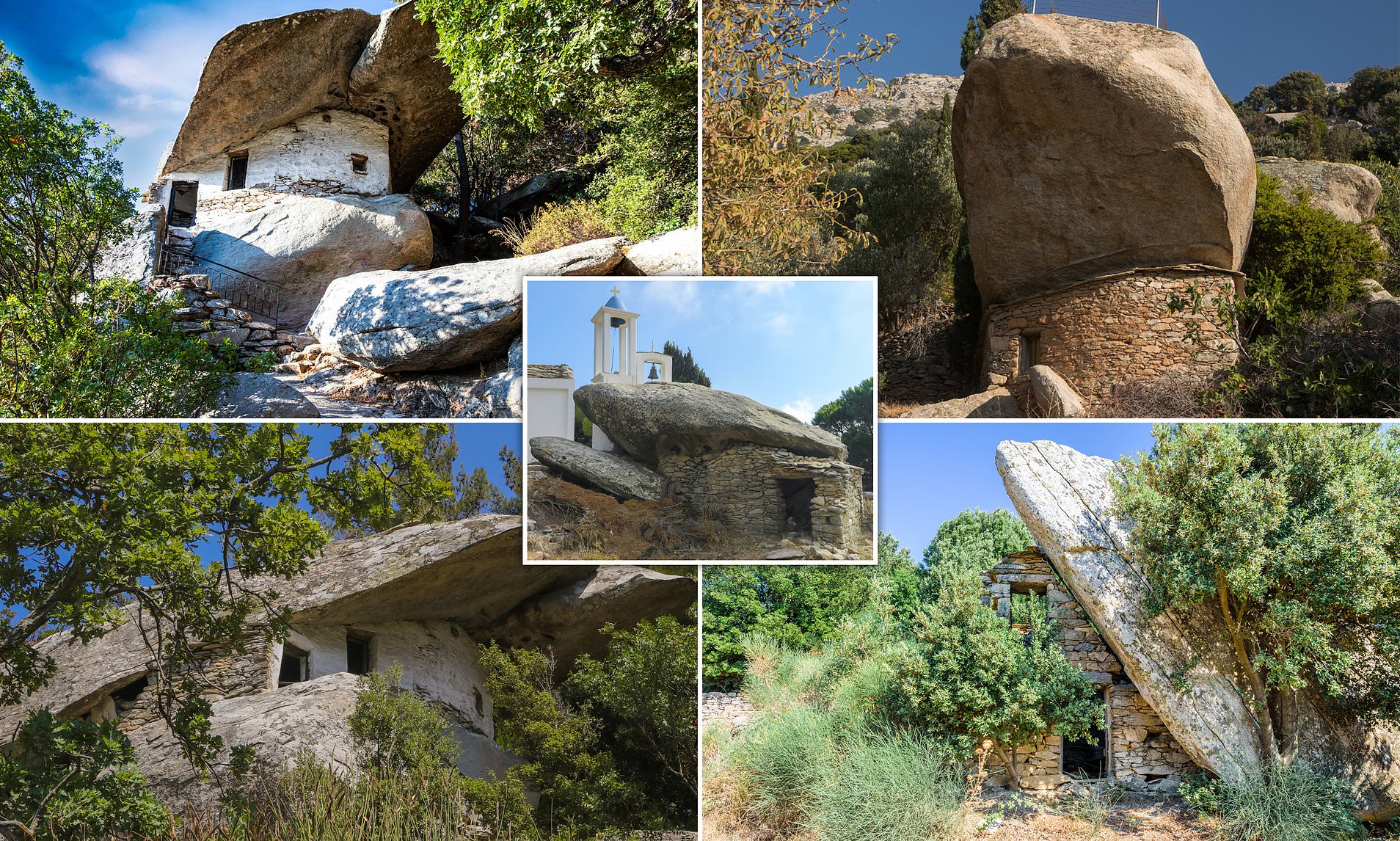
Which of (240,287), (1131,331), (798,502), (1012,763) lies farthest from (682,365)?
(1131,331)

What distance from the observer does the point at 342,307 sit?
22.4 ft

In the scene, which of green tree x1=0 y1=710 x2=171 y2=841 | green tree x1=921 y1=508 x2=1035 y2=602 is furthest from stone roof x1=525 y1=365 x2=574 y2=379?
green tree x1=0 y1=710 x2=171 y2=841

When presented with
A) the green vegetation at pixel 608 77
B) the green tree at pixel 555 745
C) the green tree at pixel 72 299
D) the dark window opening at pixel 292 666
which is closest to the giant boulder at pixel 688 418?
the green tree at pixel 555 745

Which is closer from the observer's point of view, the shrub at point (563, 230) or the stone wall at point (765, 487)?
the stone wall at point (765, 487)

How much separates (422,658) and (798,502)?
10.2 ft

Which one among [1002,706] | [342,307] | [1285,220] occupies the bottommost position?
[1002,706]

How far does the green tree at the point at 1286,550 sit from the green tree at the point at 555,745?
4171 mm

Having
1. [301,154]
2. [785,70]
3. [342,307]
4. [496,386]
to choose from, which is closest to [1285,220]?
[785,70]

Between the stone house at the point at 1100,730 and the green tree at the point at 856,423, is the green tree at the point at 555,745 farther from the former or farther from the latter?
the stone house at the point at 1100,730

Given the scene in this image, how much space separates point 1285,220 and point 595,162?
817 cm

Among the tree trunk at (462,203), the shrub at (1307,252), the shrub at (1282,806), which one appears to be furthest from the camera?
the tree trunk at (462,203)

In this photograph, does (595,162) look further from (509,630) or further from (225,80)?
(509,630)

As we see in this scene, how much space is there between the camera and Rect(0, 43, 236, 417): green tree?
19.6 ft

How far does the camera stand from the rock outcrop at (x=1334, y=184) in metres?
10.0
